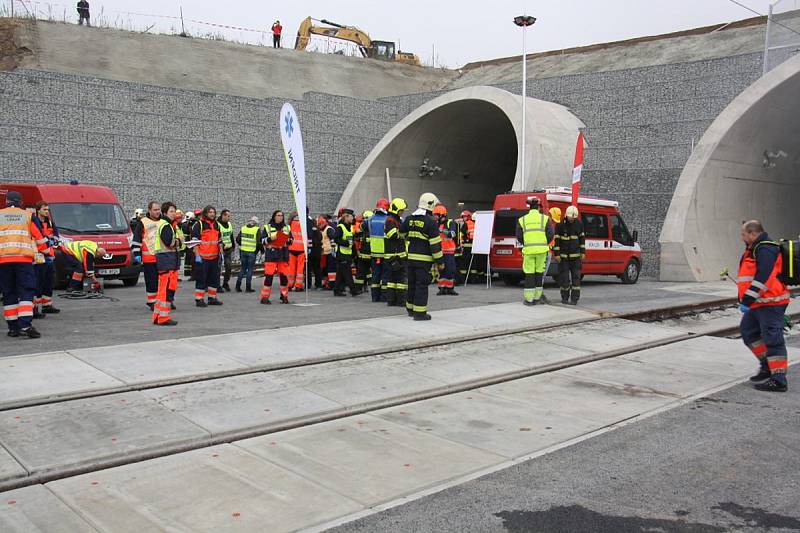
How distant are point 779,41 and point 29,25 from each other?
25.5 meters

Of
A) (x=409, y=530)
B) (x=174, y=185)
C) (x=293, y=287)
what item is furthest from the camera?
(x=174, y=185)

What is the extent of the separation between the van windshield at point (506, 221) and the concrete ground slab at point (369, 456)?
11.4 meters

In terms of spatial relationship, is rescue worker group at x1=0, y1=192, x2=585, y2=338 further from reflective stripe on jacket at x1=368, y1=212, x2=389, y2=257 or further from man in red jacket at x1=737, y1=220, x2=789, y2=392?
man in red jacket at x1=737, y1=220, x2=789, y2=392

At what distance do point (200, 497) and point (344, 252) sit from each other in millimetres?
10181

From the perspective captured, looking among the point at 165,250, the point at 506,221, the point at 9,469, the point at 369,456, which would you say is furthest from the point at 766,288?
the point at 506,221

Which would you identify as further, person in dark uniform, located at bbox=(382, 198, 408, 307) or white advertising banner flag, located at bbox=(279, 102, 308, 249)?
person in dark uniform, located at bbox=(382, 198, 408, 307)

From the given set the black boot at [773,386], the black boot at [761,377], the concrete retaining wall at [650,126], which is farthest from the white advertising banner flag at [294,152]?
the concrete retaining wall at [650,126]

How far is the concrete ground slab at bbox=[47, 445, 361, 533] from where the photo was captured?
4.20m

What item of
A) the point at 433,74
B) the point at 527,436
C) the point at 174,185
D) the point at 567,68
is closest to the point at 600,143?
the point at 567,68

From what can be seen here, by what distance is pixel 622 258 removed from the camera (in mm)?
18984

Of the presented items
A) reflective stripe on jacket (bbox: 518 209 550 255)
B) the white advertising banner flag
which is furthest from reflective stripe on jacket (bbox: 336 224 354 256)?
reflective stripe on jacket (bbox: 518 209 550 255)

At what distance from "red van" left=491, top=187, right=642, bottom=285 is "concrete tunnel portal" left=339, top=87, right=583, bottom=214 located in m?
3.38

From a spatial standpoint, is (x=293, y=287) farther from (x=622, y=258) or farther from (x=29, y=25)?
(x=29, y=25)

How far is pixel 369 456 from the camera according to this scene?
5.41 meters
